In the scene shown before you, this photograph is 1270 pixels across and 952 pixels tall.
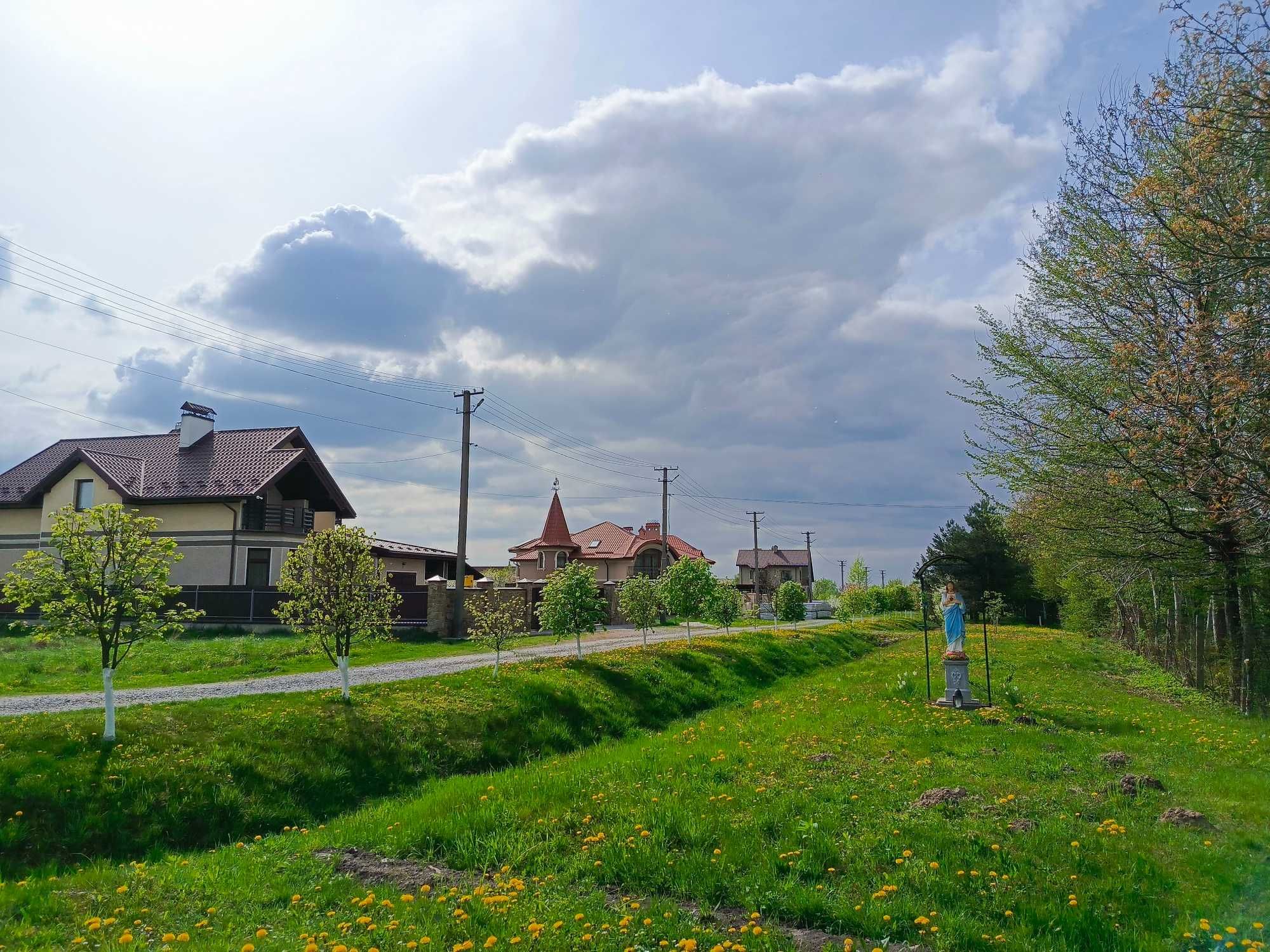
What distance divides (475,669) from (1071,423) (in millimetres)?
14083

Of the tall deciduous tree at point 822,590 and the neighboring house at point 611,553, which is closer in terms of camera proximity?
the neighboring house at point 611,553

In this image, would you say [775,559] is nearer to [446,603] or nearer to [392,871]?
[446,603]

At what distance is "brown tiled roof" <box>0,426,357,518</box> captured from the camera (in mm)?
36188

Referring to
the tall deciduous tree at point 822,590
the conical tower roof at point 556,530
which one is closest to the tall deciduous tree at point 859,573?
the tall deciduous tree at point 822,590

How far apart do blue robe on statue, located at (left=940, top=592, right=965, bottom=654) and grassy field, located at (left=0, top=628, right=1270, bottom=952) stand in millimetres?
4997

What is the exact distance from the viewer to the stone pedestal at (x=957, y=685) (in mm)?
15625

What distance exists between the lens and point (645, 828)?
7.71 m

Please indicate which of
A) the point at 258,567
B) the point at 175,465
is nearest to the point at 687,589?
the point at 258,567

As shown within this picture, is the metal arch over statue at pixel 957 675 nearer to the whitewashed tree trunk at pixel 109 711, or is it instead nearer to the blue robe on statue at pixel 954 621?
the blue robe on statue at pixel 954 621

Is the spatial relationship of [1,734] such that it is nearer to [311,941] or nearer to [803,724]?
[311,941]

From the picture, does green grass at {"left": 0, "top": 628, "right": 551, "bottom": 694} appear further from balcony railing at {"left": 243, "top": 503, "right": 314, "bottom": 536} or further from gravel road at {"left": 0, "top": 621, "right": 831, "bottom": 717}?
balcony railing at {"left": 243, "top": 503, "right": 314, "bottom": 536}

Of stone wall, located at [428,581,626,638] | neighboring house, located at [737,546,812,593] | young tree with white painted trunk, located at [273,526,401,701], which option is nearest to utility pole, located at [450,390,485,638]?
stone wall, located at [428,581,626,638]

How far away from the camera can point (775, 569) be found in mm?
102125

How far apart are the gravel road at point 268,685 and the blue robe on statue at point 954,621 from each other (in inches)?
442
